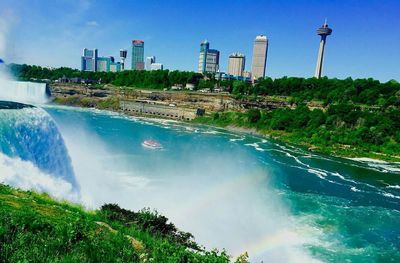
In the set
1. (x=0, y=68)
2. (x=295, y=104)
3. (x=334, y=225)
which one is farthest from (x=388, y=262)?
(x=0, y=68)

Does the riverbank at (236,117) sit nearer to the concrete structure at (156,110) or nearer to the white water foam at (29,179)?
the concrete structure at (156,110)

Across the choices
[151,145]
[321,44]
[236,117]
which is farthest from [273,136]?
[321,44]

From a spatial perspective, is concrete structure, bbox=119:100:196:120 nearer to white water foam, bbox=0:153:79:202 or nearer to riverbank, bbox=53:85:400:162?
riverbank, bbox=53:85:400:162

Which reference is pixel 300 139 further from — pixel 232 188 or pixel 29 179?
pixel 29 179

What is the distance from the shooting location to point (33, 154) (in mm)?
16391

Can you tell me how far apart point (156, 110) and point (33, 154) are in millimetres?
59162

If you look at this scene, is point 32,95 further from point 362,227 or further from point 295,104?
point 362,227

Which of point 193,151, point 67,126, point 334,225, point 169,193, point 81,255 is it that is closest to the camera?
point 81,255

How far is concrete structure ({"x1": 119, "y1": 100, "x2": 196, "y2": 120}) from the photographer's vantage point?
72312mm

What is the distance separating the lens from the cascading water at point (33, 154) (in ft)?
46.2

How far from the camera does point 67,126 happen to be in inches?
1941

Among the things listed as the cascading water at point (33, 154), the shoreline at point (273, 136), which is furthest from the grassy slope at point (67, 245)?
the shoreline at point (273, 136)

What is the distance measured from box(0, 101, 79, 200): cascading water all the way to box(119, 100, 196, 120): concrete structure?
53.3m

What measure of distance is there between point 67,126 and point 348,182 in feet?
124
